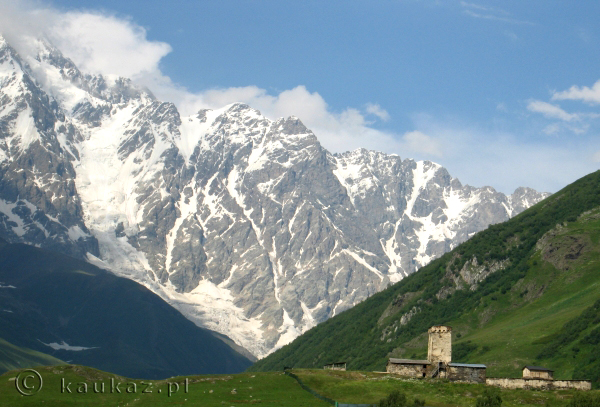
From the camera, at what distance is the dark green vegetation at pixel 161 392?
89938mm

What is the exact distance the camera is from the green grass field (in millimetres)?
88444

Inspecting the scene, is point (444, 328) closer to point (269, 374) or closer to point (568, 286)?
point (269, 374)

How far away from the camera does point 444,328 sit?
104 meters

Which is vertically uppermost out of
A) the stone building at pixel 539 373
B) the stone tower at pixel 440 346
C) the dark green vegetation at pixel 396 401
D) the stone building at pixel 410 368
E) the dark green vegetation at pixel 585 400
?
the stone tower at pixel 440 346

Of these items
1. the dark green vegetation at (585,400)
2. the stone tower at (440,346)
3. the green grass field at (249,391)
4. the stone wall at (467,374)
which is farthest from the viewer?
the stone tower at (440,346)

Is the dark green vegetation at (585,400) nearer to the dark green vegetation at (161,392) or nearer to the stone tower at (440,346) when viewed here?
the stone tower at (440,346)

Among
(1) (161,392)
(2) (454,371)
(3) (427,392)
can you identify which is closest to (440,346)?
(2) (454,371)

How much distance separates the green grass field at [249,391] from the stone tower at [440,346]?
7.21 meters

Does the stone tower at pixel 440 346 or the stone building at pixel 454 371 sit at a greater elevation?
the stone tower at pixel 440 346

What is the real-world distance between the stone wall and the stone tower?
415 cm

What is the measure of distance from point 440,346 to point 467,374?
6937mm

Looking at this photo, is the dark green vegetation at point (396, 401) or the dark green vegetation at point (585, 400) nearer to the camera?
the dark green vegetation at point (585, 400)

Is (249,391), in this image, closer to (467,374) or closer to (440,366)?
(440,366)

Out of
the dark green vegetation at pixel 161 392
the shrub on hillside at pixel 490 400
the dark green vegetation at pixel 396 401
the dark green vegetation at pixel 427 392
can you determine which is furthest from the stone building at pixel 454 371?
the dark green vegetation at pixel 161 392
